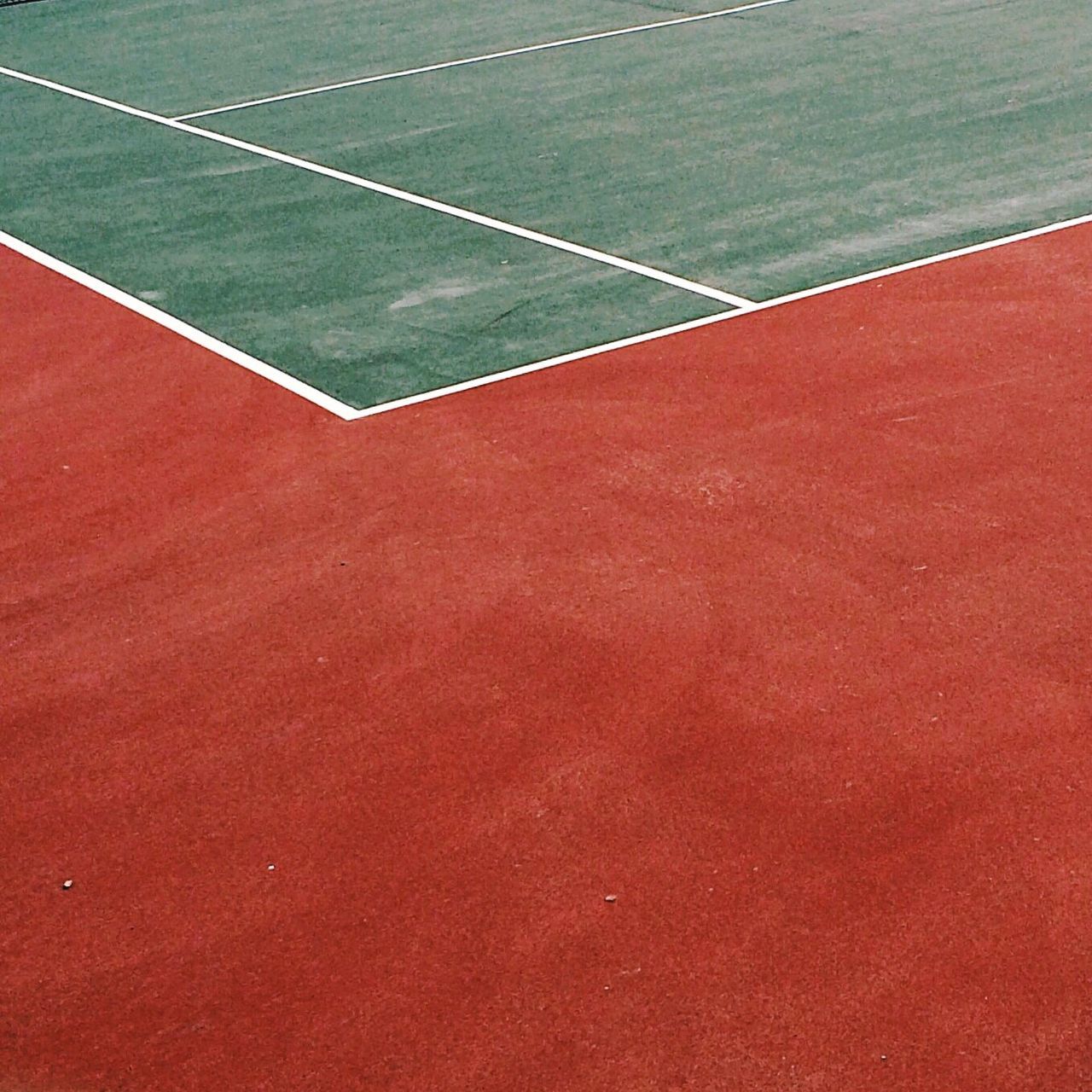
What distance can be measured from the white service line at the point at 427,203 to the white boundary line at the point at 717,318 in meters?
0.31

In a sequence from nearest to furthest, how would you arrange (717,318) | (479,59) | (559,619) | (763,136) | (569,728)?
(569,728)
(559,619)
(717,318)
(763,136)
(479,59)

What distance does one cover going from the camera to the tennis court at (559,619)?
5836 millimetres

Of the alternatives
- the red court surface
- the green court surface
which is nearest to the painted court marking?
the green court surface

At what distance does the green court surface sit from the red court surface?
4.68 ft

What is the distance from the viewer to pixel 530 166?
15.6 meters

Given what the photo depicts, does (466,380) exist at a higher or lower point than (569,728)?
higher

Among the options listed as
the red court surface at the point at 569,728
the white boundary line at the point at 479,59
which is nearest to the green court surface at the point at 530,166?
the white boundary line at the point at 479,59

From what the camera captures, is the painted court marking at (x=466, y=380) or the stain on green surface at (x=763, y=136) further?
the stain on green surface at (x=763, y=136)

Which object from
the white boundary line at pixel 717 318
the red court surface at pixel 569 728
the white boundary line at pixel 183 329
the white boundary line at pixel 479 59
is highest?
the white boundary line at pixel 479 59

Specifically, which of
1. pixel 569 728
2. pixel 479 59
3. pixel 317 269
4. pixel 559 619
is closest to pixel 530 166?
pixel 317 269

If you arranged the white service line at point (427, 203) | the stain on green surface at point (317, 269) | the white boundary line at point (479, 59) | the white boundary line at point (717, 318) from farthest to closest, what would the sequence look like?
1. the white boundary line at point (479, 59)
2. the white service line at point (427, 203)
3. the stain on green surface at point (317, 269)
4. the white boundary line at point (717, 318)

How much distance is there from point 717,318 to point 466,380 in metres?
1.91

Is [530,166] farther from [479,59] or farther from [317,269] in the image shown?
[479,59]

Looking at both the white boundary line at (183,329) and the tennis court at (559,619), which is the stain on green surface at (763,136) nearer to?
the tennis court at (559,619)
